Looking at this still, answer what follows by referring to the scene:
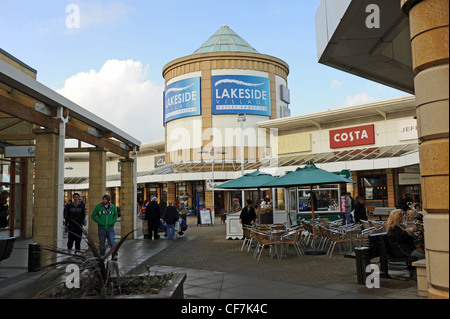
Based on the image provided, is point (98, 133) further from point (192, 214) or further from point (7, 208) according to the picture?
point (192, 214)

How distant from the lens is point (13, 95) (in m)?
8.79

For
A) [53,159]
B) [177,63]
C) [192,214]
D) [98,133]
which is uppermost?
[177,63]

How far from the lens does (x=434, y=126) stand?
4.05 meters

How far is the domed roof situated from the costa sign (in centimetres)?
1840

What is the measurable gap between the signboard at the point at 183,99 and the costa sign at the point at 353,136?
579 inches

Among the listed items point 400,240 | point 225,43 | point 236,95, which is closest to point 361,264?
point 400,240

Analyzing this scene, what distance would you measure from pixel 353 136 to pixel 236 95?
45.5ft

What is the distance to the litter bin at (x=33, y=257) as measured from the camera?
8922 millimetres

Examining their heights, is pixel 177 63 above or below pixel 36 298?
above

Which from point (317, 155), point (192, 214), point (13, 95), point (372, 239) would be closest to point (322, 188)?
point (372, 239)

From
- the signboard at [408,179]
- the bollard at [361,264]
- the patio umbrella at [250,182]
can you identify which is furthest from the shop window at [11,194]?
the signboard at [408,179]
